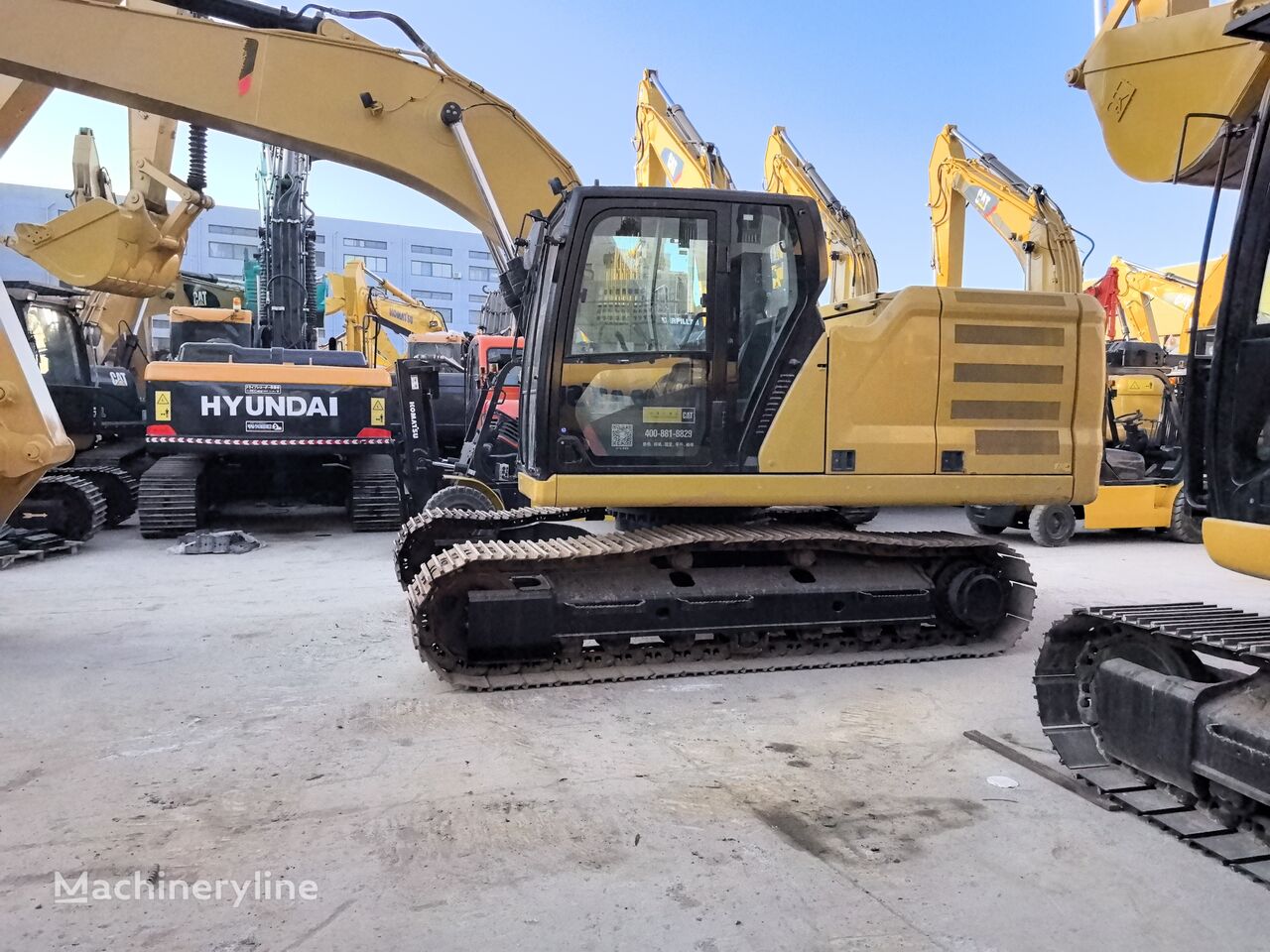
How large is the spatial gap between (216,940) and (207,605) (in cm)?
443

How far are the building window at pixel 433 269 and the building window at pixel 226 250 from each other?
33.3 ft

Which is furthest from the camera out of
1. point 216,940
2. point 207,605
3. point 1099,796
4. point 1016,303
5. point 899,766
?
point 207,605

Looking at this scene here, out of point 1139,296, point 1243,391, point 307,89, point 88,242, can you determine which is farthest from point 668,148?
point 1139,296

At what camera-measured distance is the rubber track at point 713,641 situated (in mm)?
4500

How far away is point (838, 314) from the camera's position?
5656 millimetres

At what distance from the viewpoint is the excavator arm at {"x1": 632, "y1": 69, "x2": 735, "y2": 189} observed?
920cm

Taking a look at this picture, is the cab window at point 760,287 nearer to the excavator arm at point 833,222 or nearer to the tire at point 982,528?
the excavator arm at point 833,222

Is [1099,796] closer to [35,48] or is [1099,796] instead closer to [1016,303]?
[1016,303]

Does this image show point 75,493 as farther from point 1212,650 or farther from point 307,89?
point 1212,650

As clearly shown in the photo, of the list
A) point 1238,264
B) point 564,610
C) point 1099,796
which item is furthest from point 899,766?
point 1238,264

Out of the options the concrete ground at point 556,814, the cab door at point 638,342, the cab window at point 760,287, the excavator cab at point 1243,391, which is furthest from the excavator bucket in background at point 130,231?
the excavator cab at point 1243,391

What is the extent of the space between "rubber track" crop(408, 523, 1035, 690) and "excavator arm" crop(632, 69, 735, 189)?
5031 millimetres

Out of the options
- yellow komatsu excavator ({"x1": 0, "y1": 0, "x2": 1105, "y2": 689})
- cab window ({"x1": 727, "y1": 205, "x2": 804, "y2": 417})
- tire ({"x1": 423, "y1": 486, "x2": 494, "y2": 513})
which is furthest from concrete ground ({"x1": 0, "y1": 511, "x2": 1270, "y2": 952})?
tire ({"x1": 423, "y1": 486, "x2": 494, "y2": 513})

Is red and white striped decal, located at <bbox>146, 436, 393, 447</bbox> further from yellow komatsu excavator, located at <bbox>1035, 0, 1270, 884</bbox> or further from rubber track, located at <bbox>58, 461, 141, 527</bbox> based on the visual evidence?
yellow komatsu excavator, located at <bbox>1035, 0, 1270, 884</bbox>
